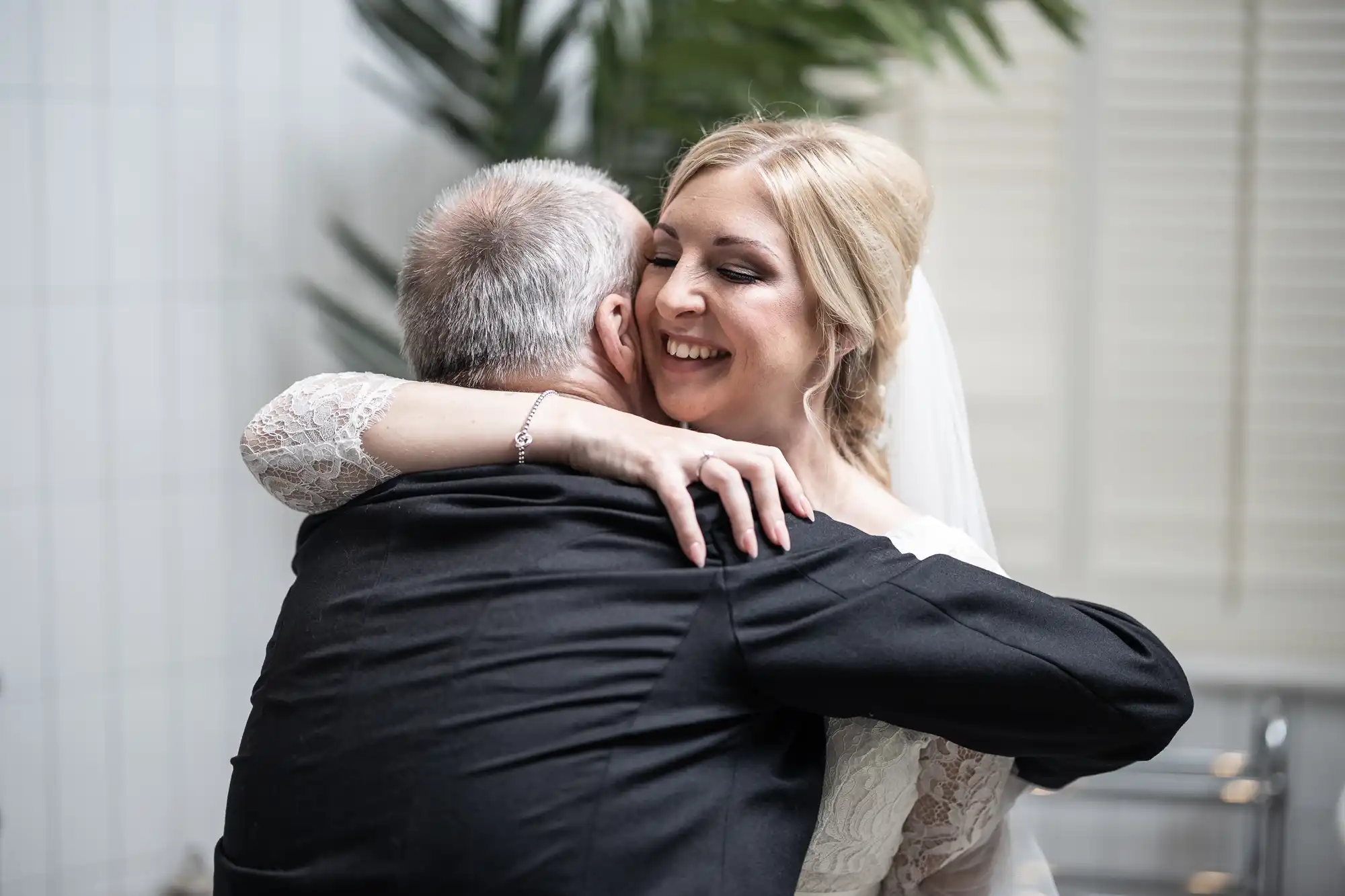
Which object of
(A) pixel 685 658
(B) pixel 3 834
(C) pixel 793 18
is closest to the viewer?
(A) pixel 685 658

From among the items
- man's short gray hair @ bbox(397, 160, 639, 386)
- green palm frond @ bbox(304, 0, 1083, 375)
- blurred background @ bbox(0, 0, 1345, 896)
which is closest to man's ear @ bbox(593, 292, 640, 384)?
man's short gray hair @ bbox(397, 160, 639, 386)

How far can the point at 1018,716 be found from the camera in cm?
129

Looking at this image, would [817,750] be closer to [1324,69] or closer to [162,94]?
[162,94]

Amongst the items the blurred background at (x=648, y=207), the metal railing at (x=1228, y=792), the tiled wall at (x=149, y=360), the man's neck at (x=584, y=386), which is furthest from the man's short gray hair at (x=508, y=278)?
the metal railing at (x=1228, y=792)

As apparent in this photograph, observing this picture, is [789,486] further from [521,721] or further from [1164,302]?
[1164,302]

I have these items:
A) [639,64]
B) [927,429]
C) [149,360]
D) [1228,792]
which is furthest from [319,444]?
[1228,792]

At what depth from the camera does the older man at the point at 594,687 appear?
1.20 metres

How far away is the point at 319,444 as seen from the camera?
1.39 m

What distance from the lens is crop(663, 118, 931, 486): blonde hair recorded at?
1.51 metres

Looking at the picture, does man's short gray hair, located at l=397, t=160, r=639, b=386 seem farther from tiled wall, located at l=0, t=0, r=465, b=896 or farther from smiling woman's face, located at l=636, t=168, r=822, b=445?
tiled wall, located at l=0, t=0, r=465, b=896

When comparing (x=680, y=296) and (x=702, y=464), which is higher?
(x=680, y=296)

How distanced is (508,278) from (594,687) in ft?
1.61

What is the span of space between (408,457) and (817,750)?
543mm

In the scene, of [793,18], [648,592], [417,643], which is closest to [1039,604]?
[648,592]
